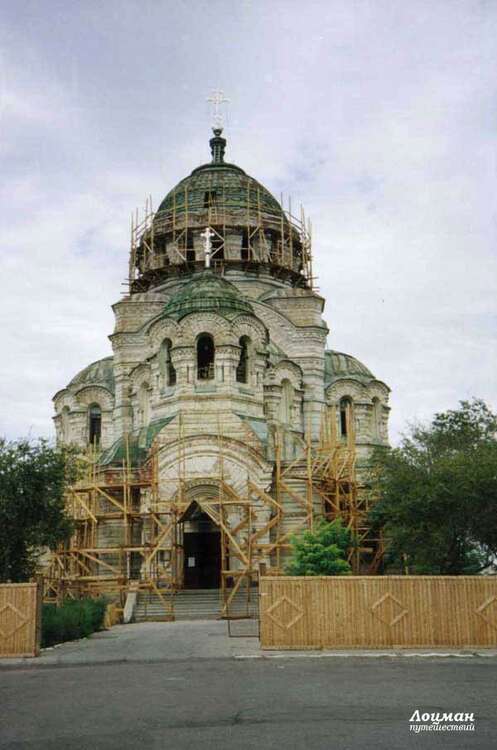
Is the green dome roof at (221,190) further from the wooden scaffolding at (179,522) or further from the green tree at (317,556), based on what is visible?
the green tree at (317,556)

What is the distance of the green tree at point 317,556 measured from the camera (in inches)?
878

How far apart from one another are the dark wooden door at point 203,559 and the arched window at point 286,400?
604 centimetres

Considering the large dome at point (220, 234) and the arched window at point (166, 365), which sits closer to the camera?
the arched window at point (166, 365)

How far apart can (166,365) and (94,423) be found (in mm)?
8047

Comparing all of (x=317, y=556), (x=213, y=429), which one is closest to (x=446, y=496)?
(x=317, y=556)

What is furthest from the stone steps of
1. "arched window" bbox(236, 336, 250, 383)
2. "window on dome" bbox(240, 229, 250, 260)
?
"window on dome" bbox(240, 229, 250, 260)

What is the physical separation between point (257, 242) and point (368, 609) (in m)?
22.6

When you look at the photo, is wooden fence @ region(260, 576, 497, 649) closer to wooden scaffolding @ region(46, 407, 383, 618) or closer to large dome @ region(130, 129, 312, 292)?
wooden scaffolding @ region(46, 407, 383, 618)

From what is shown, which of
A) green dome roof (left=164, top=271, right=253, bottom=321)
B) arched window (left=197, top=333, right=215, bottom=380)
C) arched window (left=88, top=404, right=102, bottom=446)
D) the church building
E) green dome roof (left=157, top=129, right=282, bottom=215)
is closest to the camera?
the church building

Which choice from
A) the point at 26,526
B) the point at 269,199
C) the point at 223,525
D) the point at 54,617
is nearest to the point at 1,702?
the point at 54,617

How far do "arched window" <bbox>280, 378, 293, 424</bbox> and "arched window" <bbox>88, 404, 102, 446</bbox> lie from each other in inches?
311

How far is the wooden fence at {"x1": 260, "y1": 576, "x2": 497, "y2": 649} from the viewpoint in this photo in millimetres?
16797

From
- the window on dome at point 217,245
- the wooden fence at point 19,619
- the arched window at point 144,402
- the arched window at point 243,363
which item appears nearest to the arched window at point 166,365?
the arched window at point 243,363

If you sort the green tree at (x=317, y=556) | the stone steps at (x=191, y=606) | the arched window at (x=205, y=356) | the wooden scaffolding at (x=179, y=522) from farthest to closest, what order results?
the arched window at (x=205, y=356) → the wooden scaffolding at (x=179, y=522) → the stone steps at (x=191, y=606) → the green tree at (x=317, y=556)
